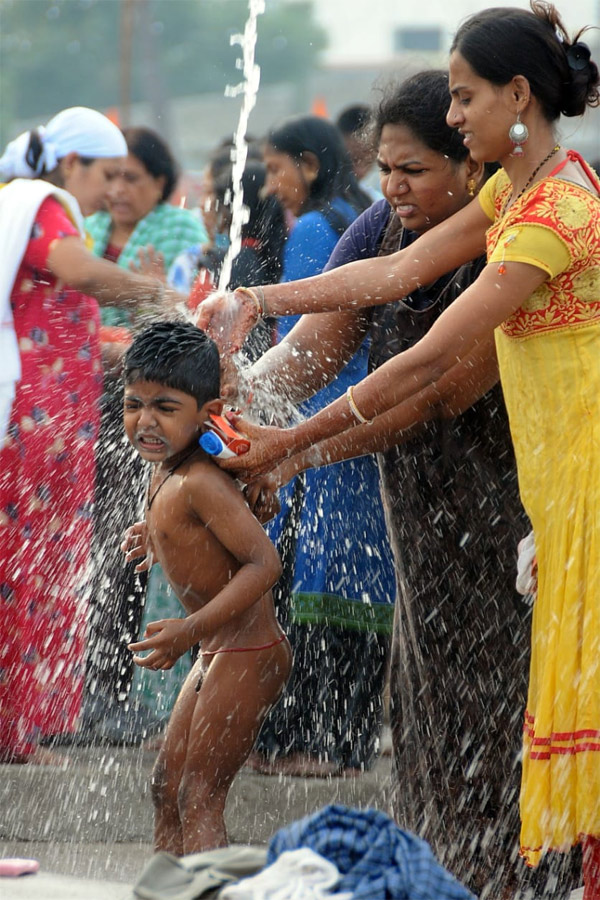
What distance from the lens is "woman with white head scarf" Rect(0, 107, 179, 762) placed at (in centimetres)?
483

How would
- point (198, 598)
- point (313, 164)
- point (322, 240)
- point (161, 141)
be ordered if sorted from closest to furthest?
point (198, 598) → point (322, 240) → point (313, 164) → point (161, 141)

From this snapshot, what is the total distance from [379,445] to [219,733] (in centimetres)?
85

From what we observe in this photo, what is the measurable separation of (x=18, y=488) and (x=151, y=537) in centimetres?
146

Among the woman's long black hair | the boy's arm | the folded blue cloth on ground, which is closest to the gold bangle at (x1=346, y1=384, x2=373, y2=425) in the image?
the boy's arm

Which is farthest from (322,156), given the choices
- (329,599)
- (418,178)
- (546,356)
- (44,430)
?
(546,356)

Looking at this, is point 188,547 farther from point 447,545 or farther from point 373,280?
point 373,280

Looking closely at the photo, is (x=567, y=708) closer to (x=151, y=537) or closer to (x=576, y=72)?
(x=151, y=537)

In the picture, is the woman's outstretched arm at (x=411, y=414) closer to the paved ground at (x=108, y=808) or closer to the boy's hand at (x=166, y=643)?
the boy's hand at (x=166, y=643)

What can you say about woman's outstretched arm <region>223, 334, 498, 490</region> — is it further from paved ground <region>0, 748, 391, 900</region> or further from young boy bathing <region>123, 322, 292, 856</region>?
paved ground <region>0, 748, 391, 900</region>

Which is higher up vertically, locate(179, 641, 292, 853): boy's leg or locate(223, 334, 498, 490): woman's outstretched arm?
locate(223, 334, 498, 490): woman's outstretched arm

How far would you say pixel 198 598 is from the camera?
3.56 metres

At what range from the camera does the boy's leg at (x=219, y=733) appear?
11.1 feet

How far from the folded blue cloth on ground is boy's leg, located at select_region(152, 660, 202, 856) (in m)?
1.20

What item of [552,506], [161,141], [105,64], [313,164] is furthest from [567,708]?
[105,64]
